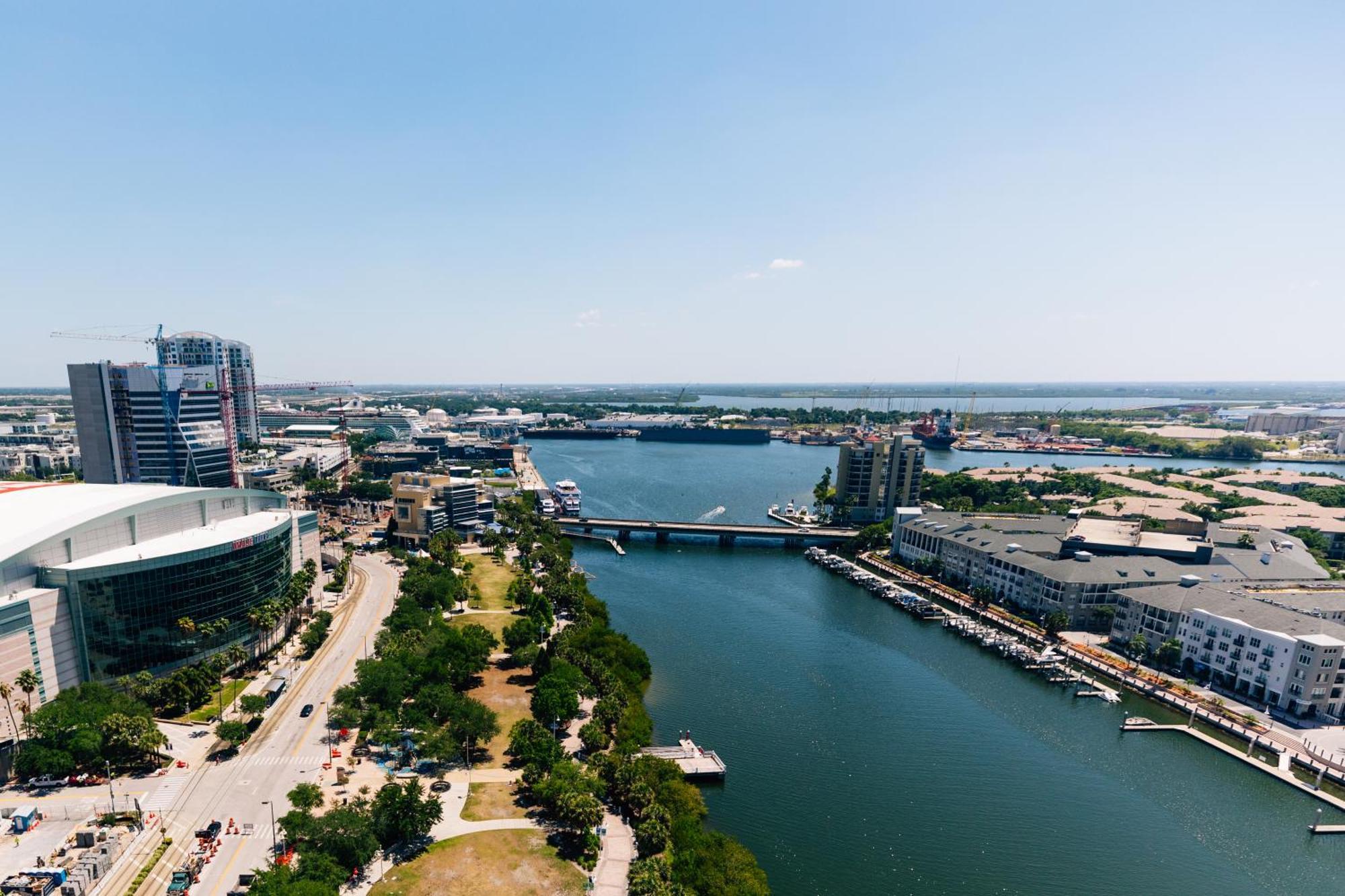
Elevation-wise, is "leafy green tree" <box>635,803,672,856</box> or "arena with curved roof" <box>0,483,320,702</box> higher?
"arena with curved roof" <box>0,483,320,702</box>

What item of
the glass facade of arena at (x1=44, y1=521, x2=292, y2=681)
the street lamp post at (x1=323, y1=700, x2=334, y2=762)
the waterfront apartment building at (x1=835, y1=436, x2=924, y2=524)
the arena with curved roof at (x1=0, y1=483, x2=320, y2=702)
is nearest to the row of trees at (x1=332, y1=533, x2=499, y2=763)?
the street lamp post at (x1=323, y1=700, x2=334, y2=762)

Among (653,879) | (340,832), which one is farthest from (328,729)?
(653,879)

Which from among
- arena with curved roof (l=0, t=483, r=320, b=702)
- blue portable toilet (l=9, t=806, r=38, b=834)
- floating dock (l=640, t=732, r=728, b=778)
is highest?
arena with curved roof (l=0, t=483, r=320, b=702)

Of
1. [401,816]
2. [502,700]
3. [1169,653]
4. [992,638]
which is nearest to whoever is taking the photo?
[401,816]

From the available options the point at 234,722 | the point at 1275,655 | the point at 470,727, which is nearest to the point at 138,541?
the point at 234,722

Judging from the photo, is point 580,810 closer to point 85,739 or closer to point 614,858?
point 614,858

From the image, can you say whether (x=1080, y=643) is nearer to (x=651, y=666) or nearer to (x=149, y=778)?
(x=651, y=666)

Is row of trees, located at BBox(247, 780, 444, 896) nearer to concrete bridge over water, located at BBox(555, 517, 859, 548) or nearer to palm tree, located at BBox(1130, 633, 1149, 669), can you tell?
palm tree, located at BBox(1130, 633, 1149, 669)
